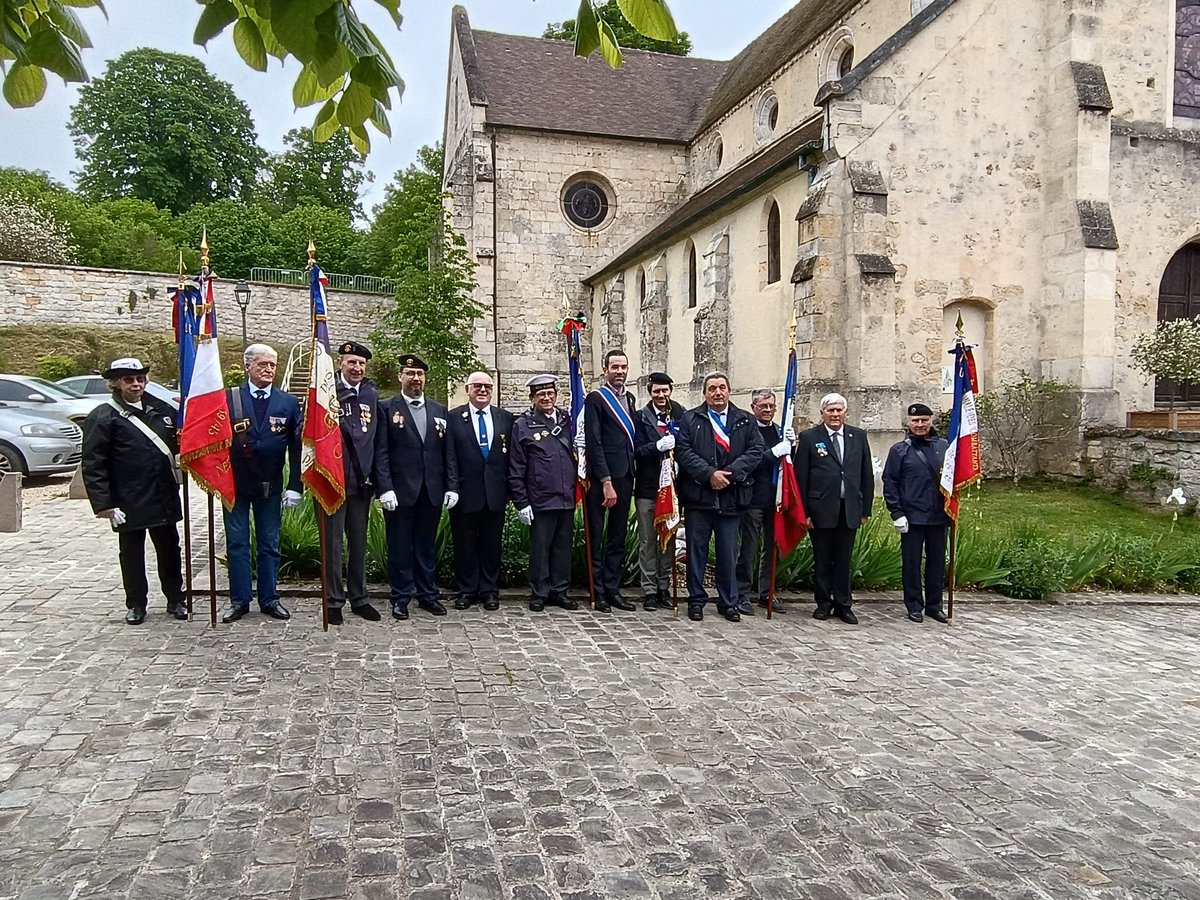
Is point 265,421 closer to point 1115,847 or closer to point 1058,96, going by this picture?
point 1115,847

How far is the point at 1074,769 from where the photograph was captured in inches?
171

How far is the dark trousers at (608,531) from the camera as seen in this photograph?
757 cm

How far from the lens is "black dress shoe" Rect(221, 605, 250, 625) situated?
260 inches

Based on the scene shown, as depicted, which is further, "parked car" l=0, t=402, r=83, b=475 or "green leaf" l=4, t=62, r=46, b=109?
"parked car" l=0, t=402, r=83, b=475

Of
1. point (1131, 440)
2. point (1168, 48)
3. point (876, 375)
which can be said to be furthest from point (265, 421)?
point (1168, 48)

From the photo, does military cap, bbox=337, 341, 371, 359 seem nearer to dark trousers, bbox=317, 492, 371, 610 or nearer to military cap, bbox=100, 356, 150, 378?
dark trousers, bbox=317, 492, 371, 610

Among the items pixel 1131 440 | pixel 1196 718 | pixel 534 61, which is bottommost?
pixel 1196 718

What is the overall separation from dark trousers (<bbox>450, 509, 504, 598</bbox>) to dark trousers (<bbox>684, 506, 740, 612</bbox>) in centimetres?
169

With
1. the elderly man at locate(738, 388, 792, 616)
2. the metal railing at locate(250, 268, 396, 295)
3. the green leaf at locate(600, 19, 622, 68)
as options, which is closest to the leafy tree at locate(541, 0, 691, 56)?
the metal railing at locate(250, 268, 396, 295)

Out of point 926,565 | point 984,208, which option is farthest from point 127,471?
point 984,208

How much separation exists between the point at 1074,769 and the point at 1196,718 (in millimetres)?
1590

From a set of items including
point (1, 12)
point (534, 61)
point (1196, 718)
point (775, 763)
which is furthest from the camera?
point (534, 61)

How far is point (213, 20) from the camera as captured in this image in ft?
6.70

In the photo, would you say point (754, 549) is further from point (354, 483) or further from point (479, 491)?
point (354, 483)
